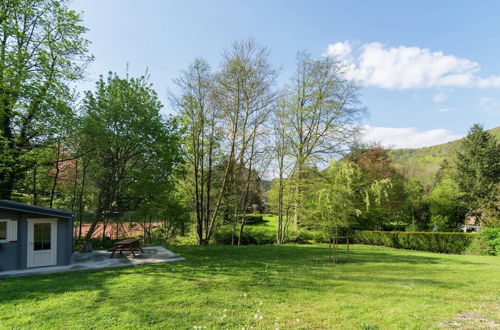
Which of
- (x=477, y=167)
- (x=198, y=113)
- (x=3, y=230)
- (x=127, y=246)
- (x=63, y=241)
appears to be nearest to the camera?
(x=3, y=230)

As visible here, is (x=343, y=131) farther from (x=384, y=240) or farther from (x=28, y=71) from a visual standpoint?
(x=28, y=71)

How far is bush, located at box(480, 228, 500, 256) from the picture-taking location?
14.4 m

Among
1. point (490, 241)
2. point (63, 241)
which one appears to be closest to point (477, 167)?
point (490, 241)

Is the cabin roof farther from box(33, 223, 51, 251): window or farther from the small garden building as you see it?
box(33, 223, 51, 251): window

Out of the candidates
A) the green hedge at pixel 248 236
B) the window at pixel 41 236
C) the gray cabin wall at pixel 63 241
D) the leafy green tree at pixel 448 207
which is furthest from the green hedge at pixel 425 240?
the window at pixel 41 236

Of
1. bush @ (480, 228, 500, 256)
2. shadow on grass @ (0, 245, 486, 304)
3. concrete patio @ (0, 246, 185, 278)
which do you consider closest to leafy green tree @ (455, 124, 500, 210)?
bush @ (480, 228, 500, 256)

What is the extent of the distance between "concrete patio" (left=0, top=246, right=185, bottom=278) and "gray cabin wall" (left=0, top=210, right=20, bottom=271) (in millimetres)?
271

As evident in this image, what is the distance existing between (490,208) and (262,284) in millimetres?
18774

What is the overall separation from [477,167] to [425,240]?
560 inches

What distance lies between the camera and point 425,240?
17016 millimetres

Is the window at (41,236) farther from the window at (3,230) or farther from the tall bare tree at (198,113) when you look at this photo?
the tall bare tree at (198,113)

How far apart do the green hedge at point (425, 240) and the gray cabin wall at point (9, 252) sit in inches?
800

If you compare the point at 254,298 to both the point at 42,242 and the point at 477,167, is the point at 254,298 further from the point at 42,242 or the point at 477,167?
the point at 477,167

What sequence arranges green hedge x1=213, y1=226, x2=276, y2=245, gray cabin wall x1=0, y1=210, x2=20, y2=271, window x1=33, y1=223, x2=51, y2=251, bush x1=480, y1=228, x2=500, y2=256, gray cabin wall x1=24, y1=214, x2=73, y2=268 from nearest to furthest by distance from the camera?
gray cabin wall x1=0, y1=210, x2=20, y2=271
window x1=33, y1=223, x2=51, y2=251
gray cabin wall x1=24, y1=214, x2=73, y2=268
bush x1=480, y1=228, x2=500, y2=256
green hedge x1=213, y1=226, x2=276, y2=245
